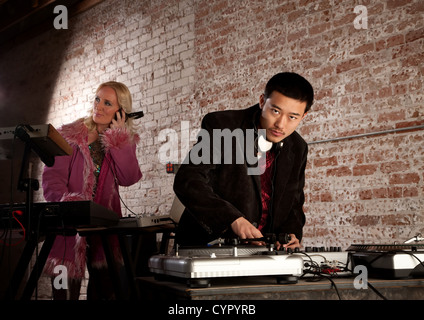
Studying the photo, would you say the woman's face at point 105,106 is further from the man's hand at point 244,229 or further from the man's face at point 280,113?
the man's hand at point 244,229

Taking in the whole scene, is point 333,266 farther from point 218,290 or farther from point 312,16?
point 312,16

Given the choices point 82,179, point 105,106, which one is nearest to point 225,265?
point 82,179

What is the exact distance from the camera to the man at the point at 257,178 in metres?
1.65

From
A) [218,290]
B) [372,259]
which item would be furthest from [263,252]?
[372,259]

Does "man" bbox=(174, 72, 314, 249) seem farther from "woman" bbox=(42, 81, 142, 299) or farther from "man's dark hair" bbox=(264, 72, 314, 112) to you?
"woman" bbox=(42, 81, 142, 299)

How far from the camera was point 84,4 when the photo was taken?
5.84m

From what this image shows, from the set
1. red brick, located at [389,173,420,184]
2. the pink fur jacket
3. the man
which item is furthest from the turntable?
red brick, located at [389,173,420,184]

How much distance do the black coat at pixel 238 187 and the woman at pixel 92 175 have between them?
989mm

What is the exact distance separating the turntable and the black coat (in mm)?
465

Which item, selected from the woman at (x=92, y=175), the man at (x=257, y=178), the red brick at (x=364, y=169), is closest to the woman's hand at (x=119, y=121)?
the woman at (x=92, y=175)

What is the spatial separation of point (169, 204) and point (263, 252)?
348cm

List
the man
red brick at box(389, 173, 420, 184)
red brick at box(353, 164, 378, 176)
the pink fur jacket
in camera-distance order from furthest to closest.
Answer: red brick at box(353, 164, 378, 176) → red brick at box(389, 173, 420, 184) → the pink fur jacket → the man

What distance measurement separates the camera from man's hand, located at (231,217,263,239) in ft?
4.73
